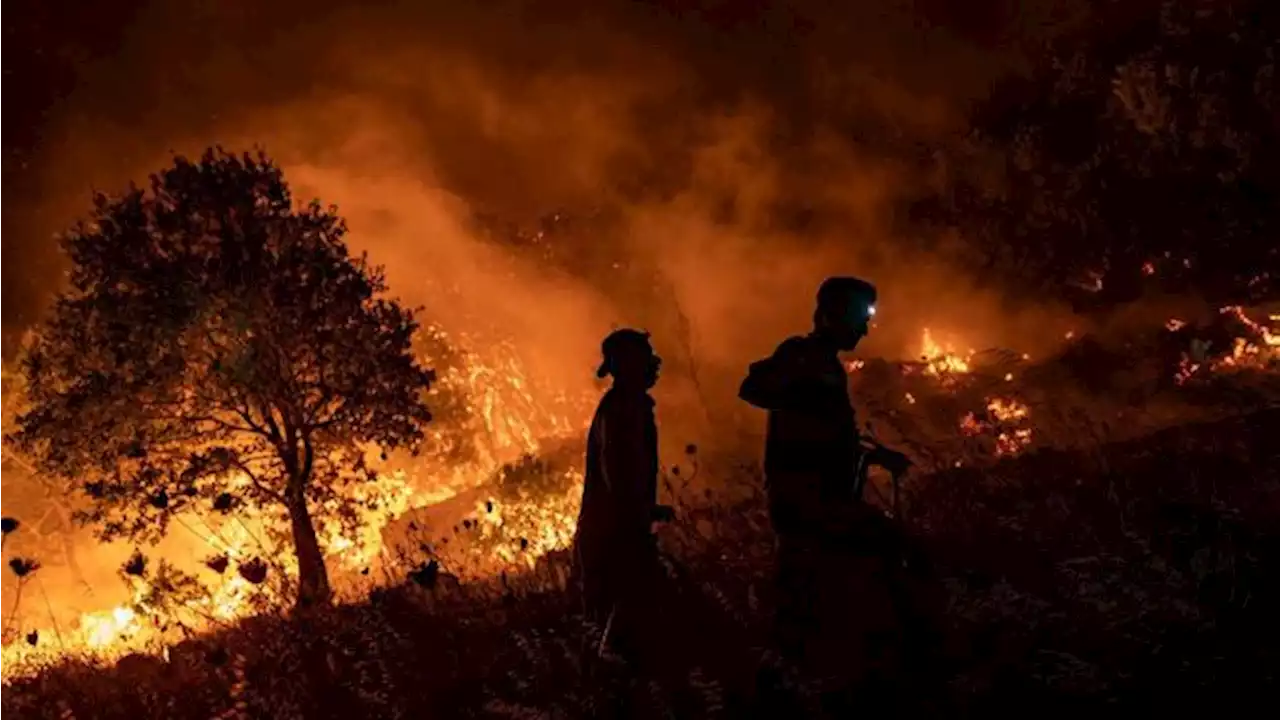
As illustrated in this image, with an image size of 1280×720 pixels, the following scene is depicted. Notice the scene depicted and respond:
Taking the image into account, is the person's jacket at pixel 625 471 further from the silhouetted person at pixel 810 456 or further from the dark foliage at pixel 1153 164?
the dark foliage at pixel 1153 164

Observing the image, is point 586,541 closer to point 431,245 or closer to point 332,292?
point 332,292

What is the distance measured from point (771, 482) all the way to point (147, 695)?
481 cm

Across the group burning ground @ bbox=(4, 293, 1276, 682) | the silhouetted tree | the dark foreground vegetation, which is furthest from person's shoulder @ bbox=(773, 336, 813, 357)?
the silhouetted tree

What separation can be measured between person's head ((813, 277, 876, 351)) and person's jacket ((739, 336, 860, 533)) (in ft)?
0.34

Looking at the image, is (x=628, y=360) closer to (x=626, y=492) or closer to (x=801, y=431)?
(x=626, y=492)

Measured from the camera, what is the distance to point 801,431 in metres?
4.20

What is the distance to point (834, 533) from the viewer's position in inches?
161

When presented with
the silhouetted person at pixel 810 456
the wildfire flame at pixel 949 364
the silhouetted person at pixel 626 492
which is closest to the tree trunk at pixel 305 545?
the silhouetted person at pixel 626 492

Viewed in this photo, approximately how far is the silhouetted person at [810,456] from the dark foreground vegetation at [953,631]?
30 cm

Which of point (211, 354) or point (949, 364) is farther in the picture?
point (949, 364)

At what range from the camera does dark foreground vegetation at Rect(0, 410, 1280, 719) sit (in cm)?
432

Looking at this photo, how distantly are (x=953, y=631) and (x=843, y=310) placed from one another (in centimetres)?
186

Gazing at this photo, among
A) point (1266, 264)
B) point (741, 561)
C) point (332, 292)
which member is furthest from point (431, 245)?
point (741, 561)

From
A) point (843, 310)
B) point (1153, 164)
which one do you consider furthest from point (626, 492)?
point (1153, 164)
